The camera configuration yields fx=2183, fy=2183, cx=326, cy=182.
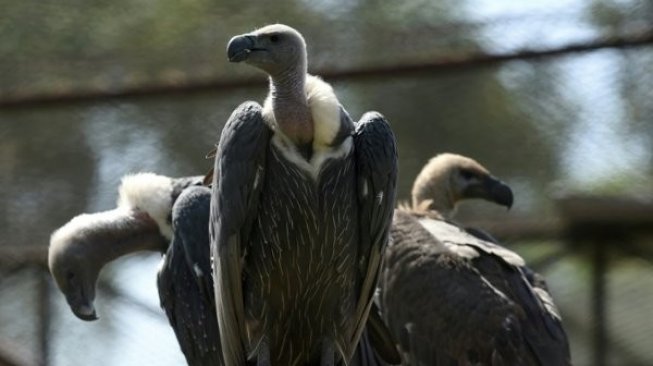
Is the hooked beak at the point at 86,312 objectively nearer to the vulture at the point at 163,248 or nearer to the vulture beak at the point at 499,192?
the vulture at the point at 163,248

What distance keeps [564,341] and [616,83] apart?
294 cm

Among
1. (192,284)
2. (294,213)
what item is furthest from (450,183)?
(294,213)

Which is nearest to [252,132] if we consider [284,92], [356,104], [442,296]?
[284,92]

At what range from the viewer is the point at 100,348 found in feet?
42.8

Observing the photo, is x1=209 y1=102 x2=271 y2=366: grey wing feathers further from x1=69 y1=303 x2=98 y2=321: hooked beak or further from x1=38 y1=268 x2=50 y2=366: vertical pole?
x1=38 y1=268 x2=50 y2=366: vertical pole

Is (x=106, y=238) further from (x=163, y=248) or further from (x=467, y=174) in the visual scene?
(x=467, y=174)

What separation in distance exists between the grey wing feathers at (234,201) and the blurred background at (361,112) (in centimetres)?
383

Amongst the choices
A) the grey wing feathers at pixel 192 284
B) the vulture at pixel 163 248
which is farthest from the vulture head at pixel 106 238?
the grey wing feathers at pixel 192 284

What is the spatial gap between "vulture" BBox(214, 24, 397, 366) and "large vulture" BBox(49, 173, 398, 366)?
21.0 inches

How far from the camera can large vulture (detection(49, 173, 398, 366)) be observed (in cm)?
905

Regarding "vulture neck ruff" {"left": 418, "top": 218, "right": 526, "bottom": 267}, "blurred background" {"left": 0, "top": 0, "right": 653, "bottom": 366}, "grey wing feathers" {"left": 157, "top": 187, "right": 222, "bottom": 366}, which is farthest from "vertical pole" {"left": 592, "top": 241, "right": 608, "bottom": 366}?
"grey wing feathers" {"left": 157, "top": 187, "right": 222, "bottom": 366}

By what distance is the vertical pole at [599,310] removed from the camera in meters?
12.7

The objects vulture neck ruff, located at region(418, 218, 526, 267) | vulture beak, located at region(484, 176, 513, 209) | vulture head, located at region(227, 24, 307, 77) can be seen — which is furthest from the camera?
vulture beak, located at region(484, 176, 513, 209)

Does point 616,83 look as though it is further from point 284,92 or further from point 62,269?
point 284,92
